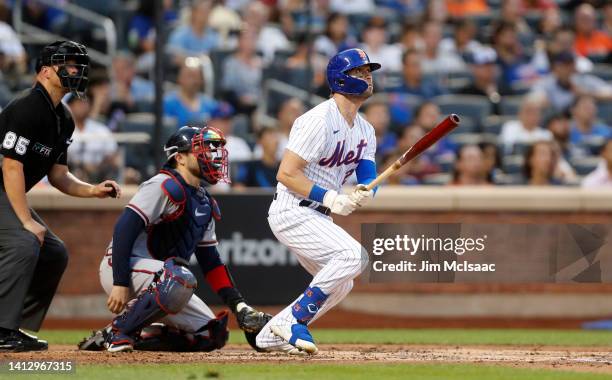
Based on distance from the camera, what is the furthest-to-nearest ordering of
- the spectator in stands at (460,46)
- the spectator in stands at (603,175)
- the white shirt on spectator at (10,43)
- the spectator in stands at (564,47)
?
1. the spectator in stands at (564,47)
2. the spectator in stands at (460,46)
3. the white shirt on spectator at (10,43)
4. the spectator in stands at (603,175)

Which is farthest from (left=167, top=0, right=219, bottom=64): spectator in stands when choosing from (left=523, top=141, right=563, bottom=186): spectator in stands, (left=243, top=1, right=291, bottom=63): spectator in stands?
(left=523, top=141, right=563, bottom=186): spectator in stands

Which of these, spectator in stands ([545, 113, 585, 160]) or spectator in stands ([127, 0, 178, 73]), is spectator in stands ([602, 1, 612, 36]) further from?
spectator in stands ([127, 0, 178, 73])

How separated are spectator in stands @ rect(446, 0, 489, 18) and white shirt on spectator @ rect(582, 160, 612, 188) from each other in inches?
162

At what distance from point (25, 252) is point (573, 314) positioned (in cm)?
583

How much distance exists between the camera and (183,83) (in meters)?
12.3

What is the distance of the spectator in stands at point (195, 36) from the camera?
1360cm

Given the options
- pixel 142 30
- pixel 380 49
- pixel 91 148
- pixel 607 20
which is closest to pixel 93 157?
pixel 91 148

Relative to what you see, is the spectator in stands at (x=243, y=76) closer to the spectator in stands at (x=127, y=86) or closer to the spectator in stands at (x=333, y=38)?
the spectator in stands at (x=127, y=86)

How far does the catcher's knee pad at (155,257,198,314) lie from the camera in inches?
279

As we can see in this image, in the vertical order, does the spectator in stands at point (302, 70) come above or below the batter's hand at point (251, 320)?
above

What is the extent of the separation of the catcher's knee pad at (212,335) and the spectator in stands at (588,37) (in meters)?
9.41

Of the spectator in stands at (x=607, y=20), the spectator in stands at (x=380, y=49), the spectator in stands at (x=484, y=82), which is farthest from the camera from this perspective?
the spectator in stands at (x=607, y=20)

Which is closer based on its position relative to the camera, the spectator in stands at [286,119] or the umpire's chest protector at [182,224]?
the umpire's chest protector at [182,224]

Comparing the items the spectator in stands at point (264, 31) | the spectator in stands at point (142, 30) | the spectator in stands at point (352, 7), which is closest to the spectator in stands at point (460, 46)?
the spectator in stands at point (352, 7)
